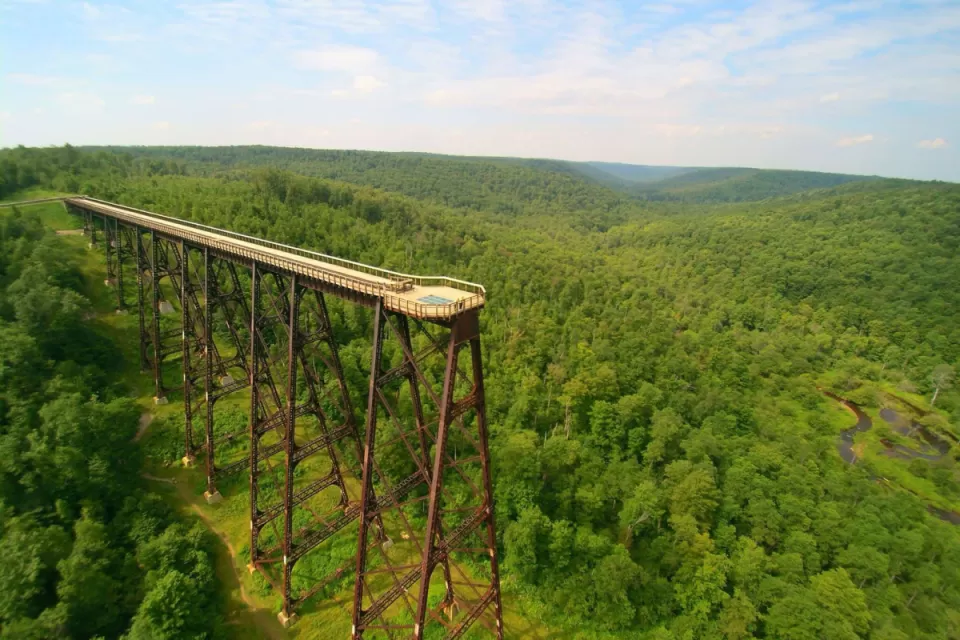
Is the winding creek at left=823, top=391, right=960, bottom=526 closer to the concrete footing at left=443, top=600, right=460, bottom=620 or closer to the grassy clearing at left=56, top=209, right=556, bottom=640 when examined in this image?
the concrete footing at left=443, top=600, right=460, bottom=620

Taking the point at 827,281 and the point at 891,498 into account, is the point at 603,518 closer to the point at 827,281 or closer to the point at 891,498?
the point at 891,498

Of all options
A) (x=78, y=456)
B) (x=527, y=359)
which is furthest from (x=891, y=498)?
(x=78, y=456)

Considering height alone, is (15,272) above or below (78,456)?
above

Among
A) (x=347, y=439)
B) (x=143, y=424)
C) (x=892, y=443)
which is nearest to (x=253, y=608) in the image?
(x=347, y=439)

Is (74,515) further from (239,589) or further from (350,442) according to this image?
(350,442)

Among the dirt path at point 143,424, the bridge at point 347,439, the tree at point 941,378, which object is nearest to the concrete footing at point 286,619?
the bridge at point 347,439

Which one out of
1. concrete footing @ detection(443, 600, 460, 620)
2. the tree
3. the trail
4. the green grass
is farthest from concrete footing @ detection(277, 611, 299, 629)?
the tree

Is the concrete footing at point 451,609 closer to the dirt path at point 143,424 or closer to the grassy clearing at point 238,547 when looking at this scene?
the grassy clearing at point 238,547
